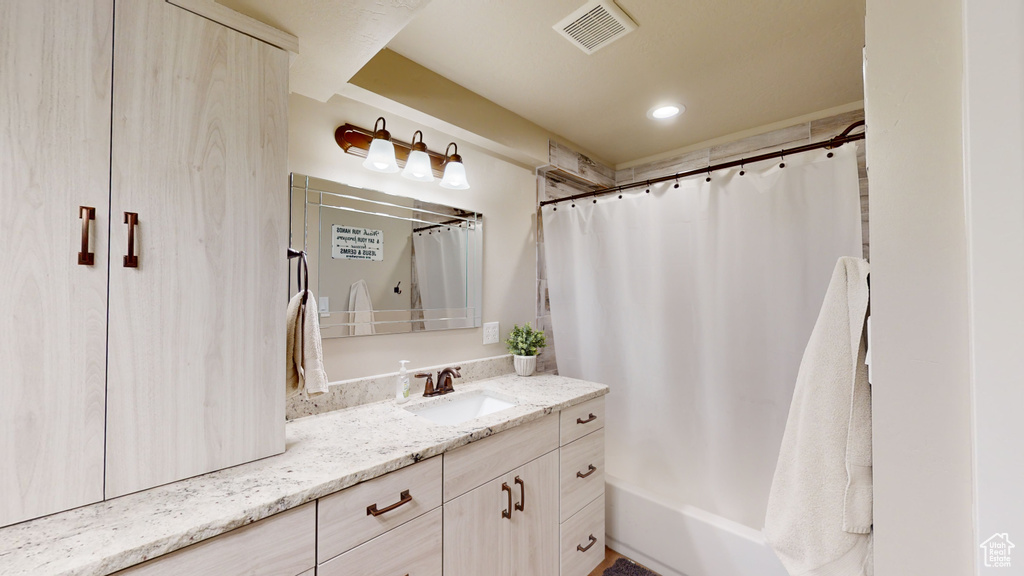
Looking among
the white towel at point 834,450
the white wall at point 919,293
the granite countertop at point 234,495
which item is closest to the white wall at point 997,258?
the white wall at point 919,293

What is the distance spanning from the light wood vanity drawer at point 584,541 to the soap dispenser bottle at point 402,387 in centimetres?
87

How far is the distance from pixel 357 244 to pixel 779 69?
2.03 m

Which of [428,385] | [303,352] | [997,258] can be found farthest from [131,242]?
[997,258]

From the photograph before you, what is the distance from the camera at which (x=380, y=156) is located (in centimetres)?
158

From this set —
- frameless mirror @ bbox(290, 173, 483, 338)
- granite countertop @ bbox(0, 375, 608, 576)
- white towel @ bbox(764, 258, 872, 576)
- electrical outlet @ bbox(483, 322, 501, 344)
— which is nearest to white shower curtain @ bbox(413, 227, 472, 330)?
frameless mirror @ bbox(290, 173, 483, 338)

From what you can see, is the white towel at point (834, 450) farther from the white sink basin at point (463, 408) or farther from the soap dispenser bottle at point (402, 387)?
the soap dispenser bottle at point (402, 387)

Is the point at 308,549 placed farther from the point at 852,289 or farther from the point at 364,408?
the point at 852,289

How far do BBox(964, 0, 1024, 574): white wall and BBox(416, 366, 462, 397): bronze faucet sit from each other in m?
1.58

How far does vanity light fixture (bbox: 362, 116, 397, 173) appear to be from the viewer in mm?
1574

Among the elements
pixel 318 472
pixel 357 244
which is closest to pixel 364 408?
pixel 318 472

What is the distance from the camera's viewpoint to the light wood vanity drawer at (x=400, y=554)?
97 centimetres

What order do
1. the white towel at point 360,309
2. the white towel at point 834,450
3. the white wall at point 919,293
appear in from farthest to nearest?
the white towel at point 360,309
the white towel at point 834,450
the white wall at point 919,293

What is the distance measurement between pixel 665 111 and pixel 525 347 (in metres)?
1.52

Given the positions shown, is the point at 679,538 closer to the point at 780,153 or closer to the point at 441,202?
the point at 780,153
